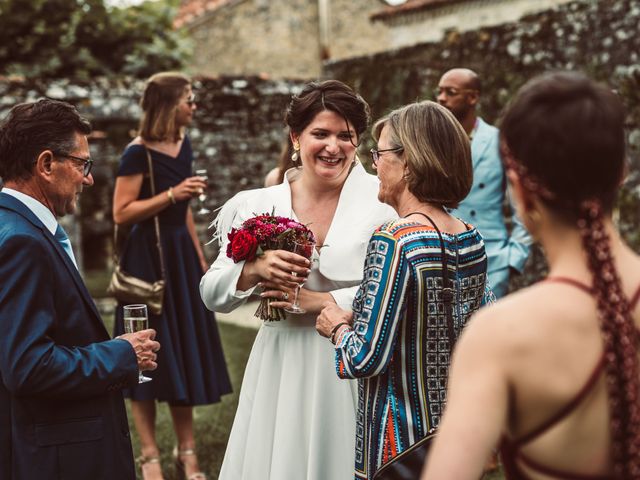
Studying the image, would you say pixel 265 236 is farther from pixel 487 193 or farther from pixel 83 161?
pixel 487 193

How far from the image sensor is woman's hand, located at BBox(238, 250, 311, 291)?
3234 millimetres

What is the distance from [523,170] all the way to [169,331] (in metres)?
4.17

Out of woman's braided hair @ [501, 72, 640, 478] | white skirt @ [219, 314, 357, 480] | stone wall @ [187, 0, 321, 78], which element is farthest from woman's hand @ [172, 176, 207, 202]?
stone wall @ [187, 0, 321, 78]

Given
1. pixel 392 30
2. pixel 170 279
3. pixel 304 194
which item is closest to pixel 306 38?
pixel 392 30

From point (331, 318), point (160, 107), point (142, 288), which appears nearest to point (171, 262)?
point (142, 288)

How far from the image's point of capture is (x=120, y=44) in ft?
64.1

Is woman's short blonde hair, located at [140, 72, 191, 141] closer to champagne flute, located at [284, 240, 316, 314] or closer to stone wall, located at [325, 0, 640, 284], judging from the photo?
champagne flute, located at [284, 240, 316, 314]

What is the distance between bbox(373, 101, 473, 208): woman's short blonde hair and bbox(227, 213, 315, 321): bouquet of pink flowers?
22.0 inches

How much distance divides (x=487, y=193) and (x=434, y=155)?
282 cm

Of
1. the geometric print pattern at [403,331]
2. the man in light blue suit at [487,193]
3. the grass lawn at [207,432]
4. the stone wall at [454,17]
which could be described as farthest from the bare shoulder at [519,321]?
the stone wall at [454,17]

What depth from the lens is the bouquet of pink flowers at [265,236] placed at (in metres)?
3.28

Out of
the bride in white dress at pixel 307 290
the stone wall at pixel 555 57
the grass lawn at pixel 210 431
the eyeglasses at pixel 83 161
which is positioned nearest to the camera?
the eyeglasses at pixel 83 161

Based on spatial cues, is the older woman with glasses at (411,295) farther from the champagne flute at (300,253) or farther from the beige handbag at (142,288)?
the beige handbag at (142,288)

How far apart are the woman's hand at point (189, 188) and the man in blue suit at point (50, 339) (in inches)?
96.3
